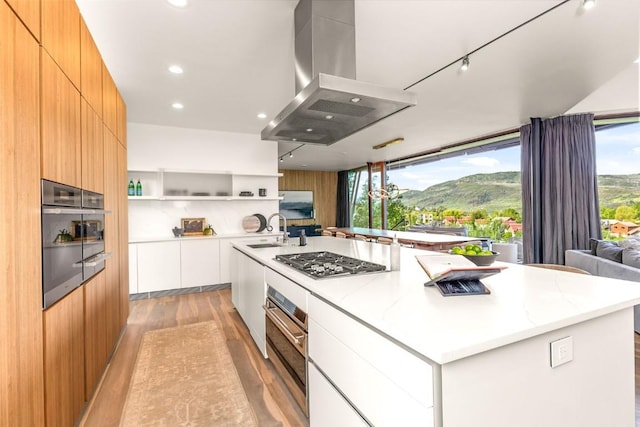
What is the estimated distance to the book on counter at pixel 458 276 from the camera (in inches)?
46.2

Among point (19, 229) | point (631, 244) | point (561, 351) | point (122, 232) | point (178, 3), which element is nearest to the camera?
point (561, 351)

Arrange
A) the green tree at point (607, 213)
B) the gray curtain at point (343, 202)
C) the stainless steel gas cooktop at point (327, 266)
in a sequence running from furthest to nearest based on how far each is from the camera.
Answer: the gray curtain at point (343, 202), the green tree at point (607, 213), the stainless steel gas cooktop at point (327, 266)

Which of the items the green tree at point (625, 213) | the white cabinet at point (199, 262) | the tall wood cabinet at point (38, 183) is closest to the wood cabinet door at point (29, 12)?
the tall wood cabinet at point (38, 183)

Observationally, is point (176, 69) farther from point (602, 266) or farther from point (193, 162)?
point (602, 266)

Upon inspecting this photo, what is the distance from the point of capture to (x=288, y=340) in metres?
1.84

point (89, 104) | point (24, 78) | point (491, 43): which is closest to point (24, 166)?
point (24, 78)

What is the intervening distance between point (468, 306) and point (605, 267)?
3.20m

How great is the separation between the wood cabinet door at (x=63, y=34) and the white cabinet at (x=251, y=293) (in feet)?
5.58

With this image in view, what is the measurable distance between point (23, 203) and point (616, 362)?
93.9 inches

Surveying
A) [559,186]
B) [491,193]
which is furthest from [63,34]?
[491,193]

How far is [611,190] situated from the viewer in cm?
450

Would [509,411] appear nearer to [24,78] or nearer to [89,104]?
[24,78]

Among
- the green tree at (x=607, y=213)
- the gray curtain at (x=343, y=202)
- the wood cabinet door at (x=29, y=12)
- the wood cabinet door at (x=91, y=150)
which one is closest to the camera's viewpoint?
the wood cabinet door at (x=29, y=12)

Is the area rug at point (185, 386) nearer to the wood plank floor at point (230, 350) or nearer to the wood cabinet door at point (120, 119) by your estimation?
the wood plank floor at point (230, 350)
